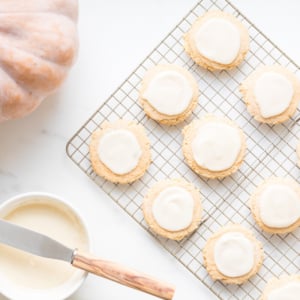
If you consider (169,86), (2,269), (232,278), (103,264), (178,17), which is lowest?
(232,278)

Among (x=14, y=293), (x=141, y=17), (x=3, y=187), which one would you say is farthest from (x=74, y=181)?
(x=141, y=17)

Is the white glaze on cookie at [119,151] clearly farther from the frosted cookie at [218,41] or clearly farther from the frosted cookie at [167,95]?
the frosted cookie at [218,41]

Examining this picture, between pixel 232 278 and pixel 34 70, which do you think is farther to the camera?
pixel 232 278

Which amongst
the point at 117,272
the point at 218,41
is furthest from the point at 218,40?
the point at 117,272

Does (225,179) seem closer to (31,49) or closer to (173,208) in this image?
(173,208)

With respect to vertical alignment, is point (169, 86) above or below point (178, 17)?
below

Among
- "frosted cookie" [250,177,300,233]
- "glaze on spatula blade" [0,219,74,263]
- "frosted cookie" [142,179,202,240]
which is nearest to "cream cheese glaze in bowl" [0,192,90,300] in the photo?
"glaze on spatula blade" [0,219,74,263]

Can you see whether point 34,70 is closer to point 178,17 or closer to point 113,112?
point 113,112

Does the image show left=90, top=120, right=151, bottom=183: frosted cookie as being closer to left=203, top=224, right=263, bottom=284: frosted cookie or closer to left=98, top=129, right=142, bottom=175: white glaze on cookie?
left=98, top=129, right=142, bottom=175: white glaze on cookie
